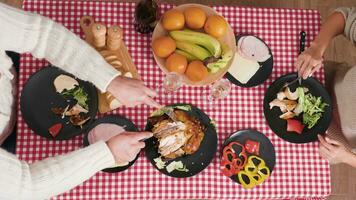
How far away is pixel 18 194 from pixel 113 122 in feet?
1.35

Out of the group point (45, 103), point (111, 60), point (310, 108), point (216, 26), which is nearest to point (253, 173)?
point (310, 108)

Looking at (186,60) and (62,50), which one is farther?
(186,60)

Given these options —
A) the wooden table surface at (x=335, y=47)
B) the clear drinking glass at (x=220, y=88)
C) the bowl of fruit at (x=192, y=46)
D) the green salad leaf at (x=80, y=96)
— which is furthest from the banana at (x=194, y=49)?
the wooden table surface at (x=335, y=47)

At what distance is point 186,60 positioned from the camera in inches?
58.4

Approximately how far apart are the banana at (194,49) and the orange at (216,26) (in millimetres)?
71

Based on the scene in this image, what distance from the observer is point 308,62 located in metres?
1.58

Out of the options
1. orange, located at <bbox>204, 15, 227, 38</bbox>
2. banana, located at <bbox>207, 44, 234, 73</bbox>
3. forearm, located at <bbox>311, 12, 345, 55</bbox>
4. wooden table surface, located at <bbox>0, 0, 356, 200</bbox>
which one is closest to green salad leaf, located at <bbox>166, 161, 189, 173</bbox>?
banana, located at <bbox>207, 44, 234, 73</bbox>

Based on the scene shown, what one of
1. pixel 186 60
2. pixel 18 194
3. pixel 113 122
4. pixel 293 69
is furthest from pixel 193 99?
pixel 18 194

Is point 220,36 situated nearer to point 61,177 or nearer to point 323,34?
point 323,34

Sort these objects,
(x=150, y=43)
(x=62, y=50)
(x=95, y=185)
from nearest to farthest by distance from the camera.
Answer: (x=62, y=50) → (x=95, y=185) → (x=150, y=43)

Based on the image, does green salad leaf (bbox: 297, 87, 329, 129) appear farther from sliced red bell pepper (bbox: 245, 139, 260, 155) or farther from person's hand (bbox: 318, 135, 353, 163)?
sliced red bell pepper (bbox: 245, 139, 260, 155)

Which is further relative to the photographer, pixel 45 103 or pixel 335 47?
pixel 335 47

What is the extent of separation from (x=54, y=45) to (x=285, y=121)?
86 cm

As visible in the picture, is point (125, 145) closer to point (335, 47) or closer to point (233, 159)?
point (233, 159)
